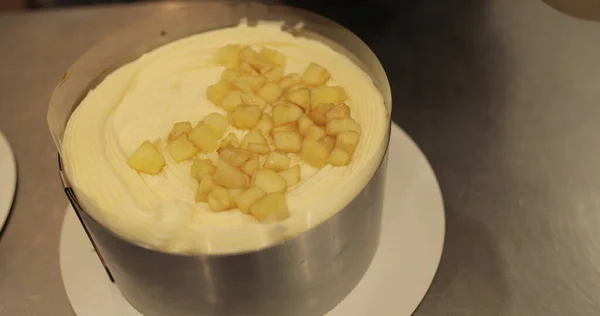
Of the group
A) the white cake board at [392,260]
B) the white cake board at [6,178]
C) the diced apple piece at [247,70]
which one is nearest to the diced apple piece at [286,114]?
the diced apple piece at [247,70]

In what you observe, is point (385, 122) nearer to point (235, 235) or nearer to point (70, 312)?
point (235, 235)

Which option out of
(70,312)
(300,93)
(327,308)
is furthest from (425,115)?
(70,312)

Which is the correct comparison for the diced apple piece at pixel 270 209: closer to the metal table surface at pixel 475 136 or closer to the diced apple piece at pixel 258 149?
the diced apple piece at pixel 258 149

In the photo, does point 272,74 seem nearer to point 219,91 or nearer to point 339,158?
point 219,91

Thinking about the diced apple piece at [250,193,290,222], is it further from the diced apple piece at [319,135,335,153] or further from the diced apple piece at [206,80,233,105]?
the diced apple piece at [206,80,233,105]

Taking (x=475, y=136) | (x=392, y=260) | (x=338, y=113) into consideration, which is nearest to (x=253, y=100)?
(x=338, y=113)
